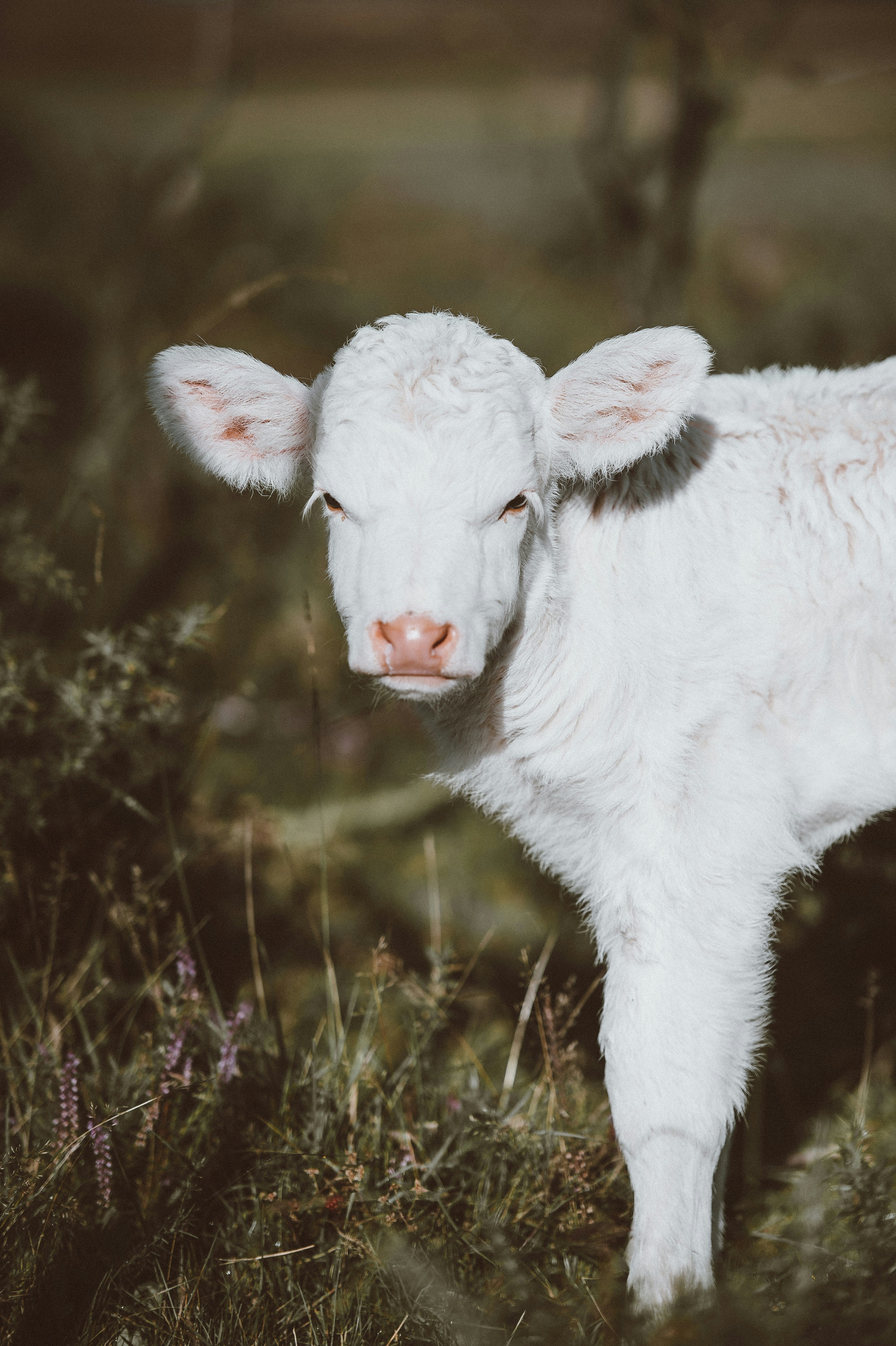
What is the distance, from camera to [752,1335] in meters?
1.83

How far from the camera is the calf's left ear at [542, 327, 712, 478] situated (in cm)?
266

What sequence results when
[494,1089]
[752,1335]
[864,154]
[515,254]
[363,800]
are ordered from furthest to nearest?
[864,154] < [515,254] < [363,800] < [494,1089] < [752,1335]

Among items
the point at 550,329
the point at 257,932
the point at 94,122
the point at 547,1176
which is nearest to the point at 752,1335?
the point at 547,1176

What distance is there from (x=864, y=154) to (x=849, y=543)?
20561mm

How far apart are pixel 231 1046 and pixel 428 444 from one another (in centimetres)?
193

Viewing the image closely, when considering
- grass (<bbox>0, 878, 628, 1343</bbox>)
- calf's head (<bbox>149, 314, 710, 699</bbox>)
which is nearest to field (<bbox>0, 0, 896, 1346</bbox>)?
grass (<bbox>0, 878, 628, 1343</bbox>)

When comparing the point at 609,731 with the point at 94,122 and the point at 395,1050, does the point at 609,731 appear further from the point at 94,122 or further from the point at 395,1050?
the point at 94,122

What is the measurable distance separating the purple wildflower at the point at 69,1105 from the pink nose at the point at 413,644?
149 centimetres

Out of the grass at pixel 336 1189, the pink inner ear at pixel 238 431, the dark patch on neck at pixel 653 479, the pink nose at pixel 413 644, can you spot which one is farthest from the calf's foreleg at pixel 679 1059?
the pink inner ear at pixel 238 431

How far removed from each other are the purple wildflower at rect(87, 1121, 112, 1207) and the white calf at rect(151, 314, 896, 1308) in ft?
4.55

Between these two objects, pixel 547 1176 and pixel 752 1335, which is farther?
pixel 547 1176

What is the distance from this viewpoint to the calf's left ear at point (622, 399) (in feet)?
8.74

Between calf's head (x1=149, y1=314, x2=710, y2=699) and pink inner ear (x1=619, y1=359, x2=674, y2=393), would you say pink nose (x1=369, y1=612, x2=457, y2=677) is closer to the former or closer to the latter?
calf's head (x1=149, y1=314, x2=710, y2=699)

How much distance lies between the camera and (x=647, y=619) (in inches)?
112
